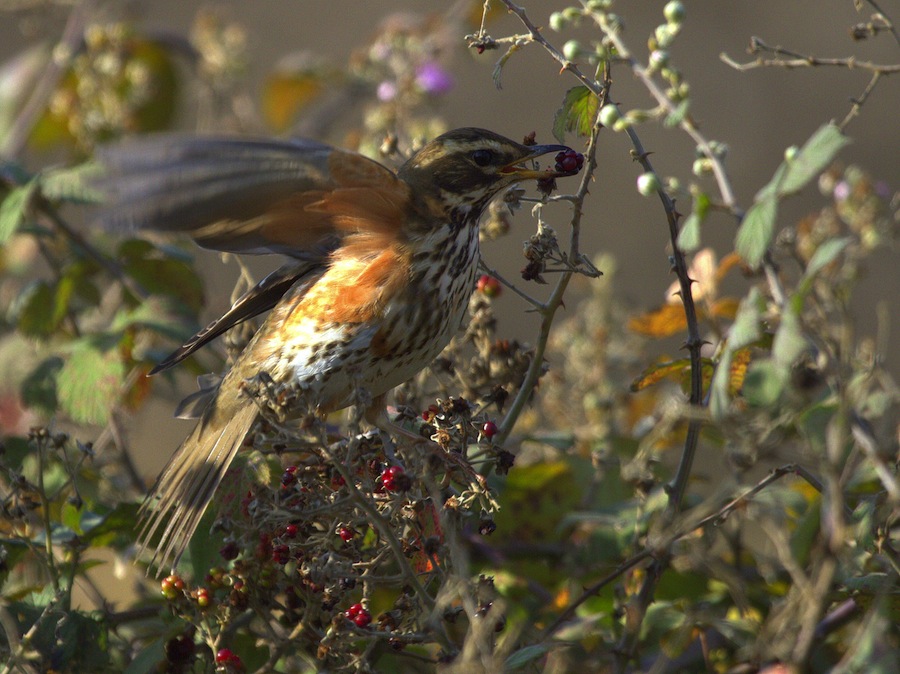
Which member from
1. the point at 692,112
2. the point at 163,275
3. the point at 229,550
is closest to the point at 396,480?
the point at 229,550

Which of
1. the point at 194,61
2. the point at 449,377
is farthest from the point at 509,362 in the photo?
the point at 194,61

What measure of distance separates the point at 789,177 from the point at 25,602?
160cm

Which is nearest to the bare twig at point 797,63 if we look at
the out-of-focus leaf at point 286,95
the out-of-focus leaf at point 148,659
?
the out-of-focus leaf at point 148,659

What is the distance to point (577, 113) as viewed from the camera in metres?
1.88

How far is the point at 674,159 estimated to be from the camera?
6.56 m

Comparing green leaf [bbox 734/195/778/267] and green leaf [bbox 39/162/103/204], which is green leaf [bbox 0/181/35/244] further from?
green leaf [bbox 734/195/778/267]

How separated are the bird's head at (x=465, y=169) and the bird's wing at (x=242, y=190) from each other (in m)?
0.15

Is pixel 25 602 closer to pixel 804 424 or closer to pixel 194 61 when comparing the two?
pixel 804 424

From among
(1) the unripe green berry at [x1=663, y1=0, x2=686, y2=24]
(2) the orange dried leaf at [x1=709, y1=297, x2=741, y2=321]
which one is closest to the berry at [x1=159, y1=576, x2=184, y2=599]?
(1) the unripe green berry at [x1=663, y1=0, x2=686, y2=24]

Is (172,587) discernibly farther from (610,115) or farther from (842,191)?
(842,191)

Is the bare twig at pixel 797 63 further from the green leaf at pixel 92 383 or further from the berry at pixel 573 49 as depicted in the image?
the green leaf at pixel 92 383

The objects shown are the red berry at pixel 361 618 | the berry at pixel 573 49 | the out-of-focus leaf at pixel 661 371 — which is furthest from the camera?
the out-of-focus leaf at pixel 661 371

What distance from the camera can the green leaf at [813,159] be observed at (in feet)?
4.22

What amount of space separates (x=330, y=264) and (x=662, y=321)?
31.1 inches
